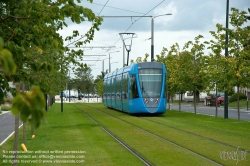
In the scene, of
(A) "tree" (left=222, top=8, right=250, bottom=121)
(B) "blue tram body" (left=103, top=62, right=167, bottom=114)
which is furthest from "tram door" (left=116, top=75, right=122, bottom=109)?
(A) "tree" (left=222, top=8, right=250, bottom=121)

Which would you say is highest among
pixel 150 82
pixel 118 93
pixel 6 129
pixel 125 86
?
pixel 150 82

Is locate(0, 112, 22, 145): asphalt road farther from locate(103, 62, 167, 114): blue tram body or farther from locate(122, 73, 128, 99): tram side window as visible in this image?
locate(122, 73, 128, 99): tram side window

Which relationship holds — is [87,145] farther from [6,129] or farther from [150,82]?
[150,82]

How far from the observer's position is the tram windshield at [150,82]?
33.9 meters

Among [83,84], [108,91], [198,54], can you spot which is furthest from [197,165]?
[83,84]

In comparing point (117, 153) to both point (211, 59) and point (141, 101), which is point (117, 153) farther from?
point (141, 101)

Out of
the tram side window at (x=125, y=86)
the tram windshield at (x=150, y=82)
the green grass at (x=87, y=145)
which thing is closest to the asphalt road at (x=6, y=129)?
the green grass at (x=87, y=145)

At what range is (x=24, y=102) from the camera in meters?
3.59

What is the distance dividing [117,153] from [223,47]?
555 inches

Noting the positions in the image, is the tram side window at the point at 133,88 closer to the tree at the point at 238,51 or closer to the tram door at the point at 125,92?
the tram door at the point at 125,92

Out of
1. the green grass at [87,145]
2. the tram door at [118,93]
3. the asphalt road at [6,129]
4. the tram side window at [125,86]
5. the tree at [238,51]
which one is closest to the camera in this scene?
the green grass at [87,145]

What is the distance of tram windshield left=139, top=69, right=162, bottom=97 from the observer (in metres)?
33.9

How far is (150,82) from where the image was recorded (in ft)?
112

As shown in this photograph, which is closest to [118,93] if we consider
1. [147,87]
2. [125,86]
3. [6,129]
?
[125,86]
